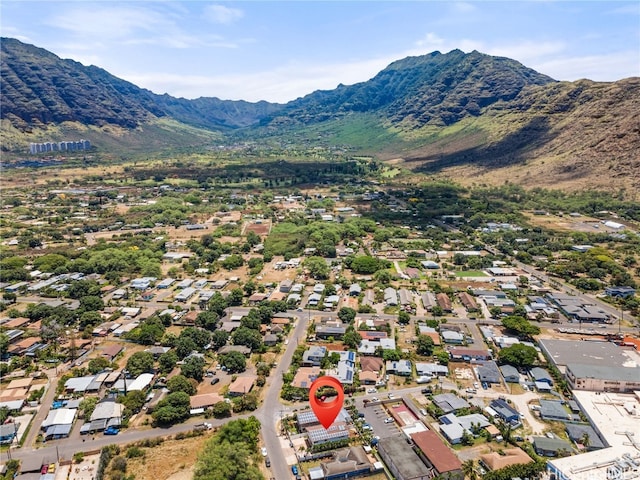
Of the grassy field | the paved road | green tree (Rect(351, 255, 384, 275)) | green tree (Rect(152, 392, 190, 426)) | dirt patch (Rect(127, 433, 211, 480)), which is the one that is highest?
green tree (Rect(351, 255, 384, 275))

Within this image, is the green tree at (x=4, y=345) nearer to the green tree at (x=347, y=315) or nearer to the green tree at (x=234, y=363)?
the green tree at (x=234, y=363)

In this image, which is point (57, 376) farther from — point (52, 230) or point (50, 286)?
point (52, 230)

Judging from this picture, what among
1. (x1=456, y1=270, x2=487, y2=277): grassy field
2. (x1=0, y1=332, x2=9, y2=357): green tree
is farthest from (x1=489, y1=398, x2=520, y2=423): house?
(x1=0, y1=332, x2=9, y2=357): green tree

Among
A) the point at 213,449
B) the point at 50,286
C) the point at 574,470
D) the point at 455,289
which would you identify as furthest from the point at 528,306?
the point at 50,286

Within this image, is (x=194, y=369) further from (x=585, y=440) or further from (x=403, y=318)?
(x=585, y=440)

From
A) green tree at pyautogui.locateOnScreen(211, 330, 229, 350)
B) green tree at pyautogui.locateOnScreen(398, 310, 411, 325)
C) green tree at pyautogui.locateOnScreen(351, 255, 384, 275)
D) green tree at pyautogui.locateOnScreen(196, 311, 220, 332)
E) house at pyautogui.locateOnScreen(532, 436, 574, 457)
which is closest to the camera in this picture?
house at pyautogui.locateOnScreen(532, 436, 574, 457)

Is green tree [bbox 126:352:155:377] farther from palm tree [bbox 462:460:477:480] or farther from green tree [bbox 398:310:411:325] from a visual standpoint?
palm tree [bbox 462:460:477:480]

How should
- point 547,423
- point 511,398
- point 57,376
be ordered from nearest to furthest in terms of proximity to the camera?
point 547,423
point 511,398
point 57,376
